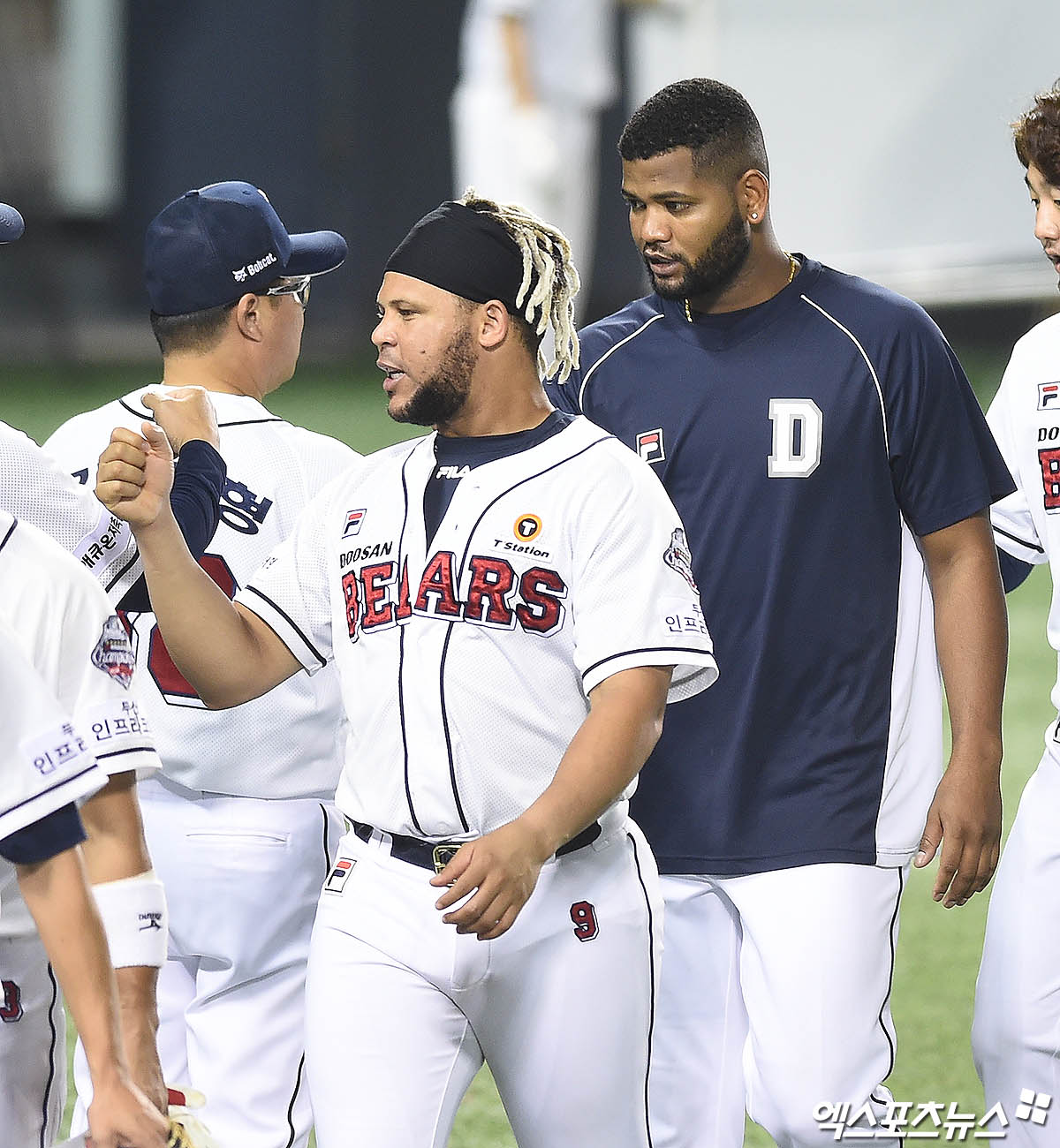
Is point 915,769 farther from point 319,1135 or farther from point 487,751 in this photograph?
point 319,1135

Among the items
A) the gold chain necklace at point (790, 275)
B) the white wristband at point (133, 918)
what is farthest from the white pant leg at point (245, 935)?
the gold chain necklace at point (790, 275)

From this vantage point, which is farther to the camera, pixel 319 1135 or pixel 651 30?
pixel 651 30

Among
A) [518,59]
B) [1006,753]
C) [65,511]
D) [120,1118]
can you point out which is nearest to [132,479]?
[65,511]

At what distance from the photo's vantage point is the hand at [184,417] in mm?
3148

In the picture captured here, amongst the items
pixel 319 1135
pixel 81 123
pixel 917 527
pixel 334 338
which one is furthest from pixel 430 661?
pixel 81 123

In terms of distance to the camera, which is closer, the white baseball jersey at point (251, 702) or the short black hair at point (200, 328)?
the white baseball jersey at point (251, 702)

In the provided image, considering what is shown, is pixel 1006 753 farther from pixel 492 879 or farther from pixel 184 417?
pixel 492 879

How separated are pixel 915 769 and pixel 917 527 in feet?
1.46

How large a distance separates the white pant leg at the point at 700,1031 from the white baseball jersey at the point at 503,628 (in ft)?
2.19

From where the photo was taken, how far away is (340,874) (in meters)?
2.88

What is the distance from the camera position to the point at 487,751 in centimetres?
276

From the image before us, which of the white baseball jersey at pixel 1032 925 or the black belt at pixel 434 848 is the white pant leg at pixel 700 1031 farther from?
the black belt at pixel 434 848

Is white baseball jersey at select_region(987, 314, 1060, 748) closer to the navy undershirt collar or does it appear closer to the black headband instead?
the navy undershirt collar

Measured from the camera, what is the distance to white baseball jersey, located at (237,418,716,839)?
9.02 feet
